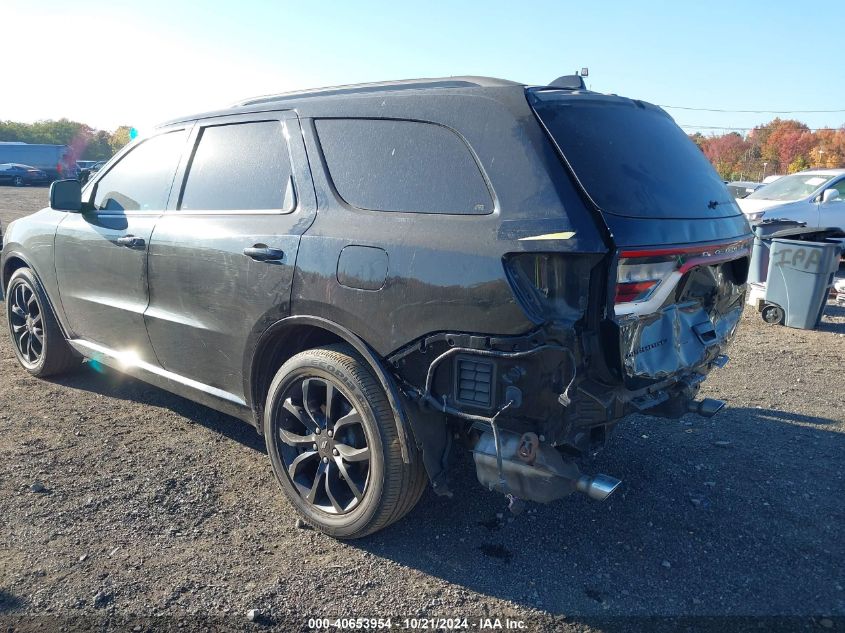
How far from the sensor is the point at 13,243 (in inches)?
205

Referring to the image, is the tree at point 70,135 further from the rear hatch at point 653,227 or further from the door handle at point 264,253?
the rear hatch at point 653,227

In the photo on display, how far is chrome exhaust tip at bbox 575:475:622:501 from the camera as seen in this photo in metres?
2.64

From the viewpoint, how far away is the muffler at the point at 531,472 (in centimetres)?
262

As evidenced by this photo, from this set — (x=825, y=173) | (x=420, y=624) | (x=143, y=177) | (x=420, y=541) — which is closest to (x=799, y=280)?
(x=420, y=541)

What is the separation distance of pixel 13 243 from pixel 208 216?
8.15 ft

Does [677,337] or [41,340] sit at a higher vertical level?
[677,337]

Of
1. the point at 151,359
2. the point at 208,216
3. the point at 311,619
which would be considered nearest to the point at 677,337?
the point at 311,619

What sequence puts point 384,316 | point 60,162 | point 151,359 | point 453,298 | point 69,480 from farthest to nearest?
point 60,162, point 151,359, point 69,480, point 384,316, point 453,298

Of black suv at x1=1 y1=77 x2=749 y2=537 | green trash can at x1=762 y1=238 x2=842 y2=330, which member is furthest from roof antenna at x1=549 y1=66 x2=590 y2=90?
green trash can at x1=762 y1=238 x2=842 y2=330

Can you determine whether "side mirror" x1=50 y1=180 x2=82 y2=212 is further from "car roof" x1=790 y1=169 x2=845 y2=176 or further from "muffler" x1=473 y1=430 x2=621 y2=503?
"car roof" x1=790 y1=169 x2=845 y2=176

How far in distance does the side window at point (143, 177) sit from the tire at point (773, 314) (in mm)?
6665

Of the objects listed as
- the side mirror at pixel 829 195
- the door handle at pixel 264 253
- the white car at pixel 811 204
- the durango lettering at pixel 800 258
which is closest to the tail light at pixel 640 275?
the door handle at pixel 264 253

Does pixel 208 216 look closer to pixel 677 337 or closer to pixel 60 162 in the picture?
pixel 677 337

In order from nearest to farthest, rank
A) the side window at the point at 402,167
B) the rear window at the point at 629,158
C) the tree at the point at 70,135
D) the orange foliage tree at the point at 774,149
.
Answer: the rear window at the point at 629,158 < the side window at the point at 402,167 < the tree at the point at 70,135 < the orange foliage tree at the point at 774,149
